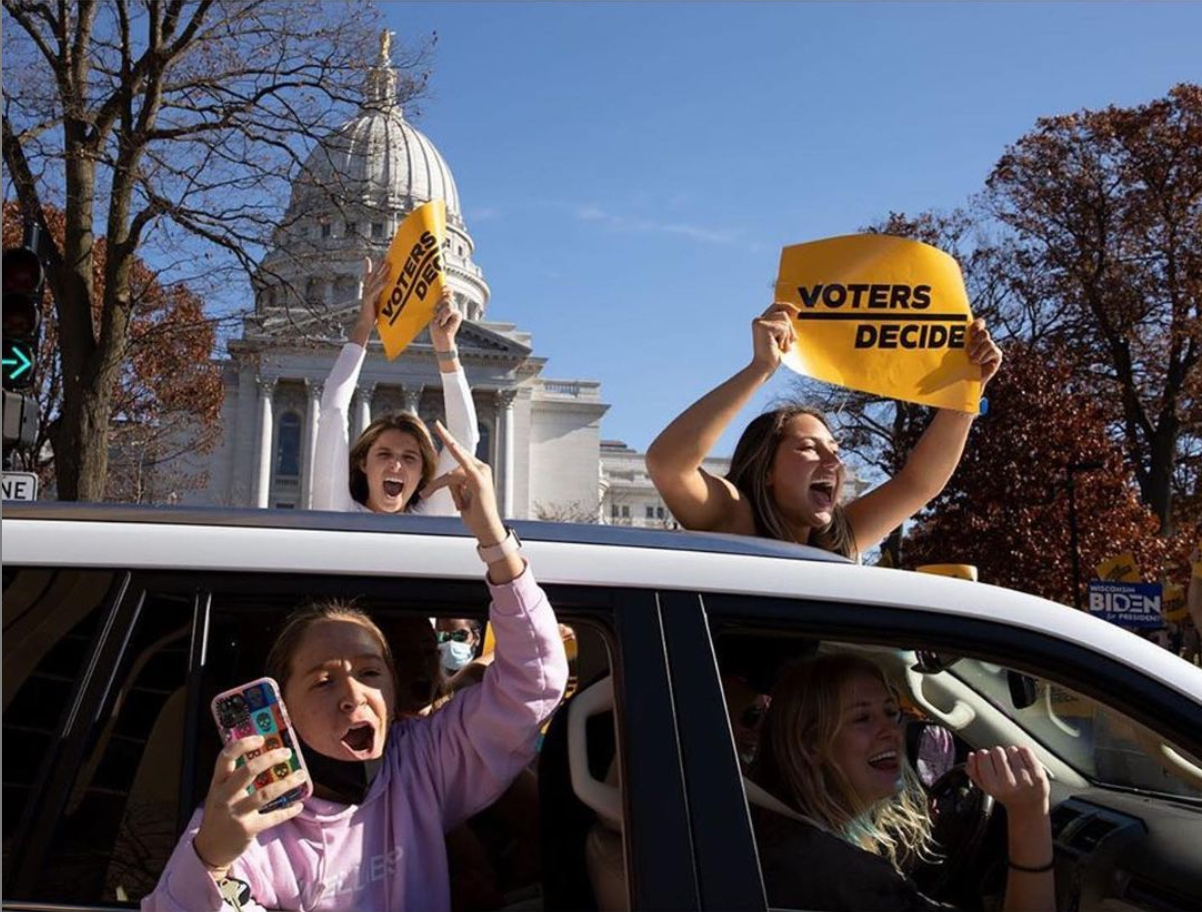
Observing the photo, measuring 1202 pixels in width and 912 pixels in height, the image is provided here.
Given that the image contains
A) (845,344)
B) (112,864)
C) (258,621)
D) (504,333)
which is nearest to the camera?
(112,864)

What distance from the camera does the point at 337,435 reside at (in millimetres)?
3854

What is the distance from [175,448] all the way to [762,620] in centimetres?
3115

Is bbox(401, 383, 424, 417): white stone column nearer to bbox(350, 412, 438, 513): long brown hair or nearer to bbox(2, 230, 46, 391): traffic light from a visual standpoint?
bbox(2, 230, 46, 391): traffic light

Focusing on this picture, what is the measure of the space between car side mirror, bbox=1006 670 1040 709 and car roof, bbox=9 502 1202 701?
0.43 meters

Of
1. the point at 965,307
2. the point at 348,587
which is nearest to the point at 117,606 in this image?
the point at 348,587

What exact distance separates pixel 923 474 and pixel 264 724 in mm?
2376

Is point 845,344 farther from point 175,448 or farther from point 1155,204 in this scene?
point 175,448

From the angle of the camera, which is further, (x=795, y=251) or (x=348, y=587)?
(x=795, y=251)

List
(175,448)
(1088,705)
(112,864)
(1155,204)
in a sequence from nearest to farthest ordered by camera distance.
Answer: (112,864) → (1088,705) → (1155,204) → (175,448)

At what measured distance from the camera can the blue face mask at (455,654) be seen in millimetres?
2588

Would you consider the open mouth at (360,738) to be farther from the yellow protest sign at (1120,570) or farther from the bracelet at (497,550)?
the yellow protest sign at (1120,570)

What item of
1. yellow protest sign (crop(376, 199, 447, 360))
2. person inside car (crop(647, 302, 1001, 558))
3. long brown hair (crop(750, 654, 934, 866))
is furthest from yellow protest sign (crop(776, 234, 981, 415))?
long brown hair (crop(750, 654, 934, 866))

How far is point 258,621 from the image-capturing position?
1963 mm

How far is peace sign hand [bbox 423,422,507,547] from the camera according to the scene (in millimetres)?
1862
